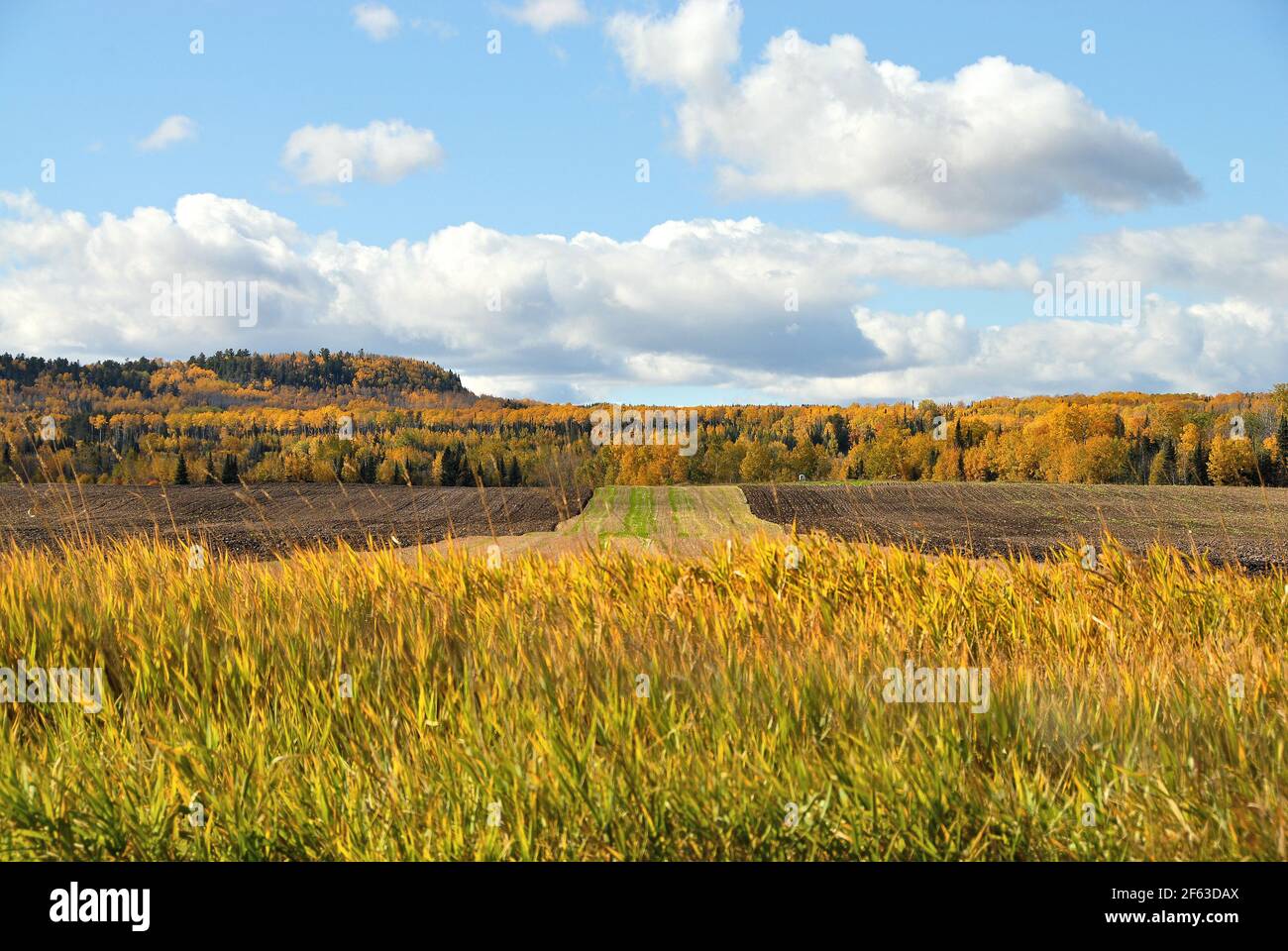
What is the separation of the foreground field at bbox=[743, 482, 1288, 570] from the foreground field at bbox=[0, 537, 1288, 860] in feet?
82.3

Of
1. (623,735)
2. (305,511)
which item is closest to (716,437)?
(305,511)

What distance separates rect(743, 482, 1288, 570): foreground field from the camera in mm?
35625

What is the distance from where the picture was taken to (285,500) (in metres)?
55.1

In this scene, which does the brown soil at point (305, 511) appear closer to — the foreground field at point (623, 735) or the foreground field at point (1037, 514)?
the foreground field at point (1037, 514)

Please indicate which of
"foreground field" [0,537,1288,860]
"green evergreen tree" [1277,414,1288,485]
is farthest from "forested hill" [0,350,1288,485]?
"foreground field" [0,537,1288,860]

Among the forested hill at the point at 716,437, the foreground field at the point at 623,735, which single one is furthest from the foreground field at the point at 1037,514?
the foreground field at the point at 623,735

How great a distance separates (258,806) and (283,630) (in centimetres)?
195

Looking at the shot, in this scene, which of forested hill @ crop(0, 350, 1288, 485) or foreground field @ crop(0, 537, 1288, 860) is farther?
forested hill @ crop(0, 350, 1288, 485)

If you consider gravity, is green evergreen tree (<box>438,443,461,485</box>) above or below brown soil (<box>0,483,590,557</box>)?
above

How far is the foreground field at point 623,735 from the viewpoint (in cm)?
313

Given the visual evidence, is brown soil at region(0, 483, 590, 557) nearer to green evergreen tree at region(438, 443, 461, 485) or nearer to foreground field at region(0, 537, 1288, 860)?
green evergreen tree at region(438, 443, 461, 485)

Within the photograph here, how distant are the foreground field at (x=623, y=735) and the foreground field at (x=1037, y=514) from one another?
82.3 ft
